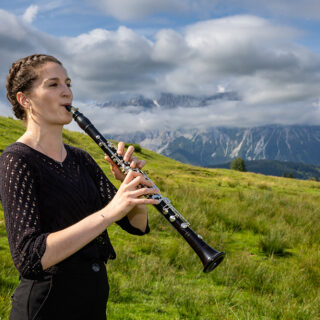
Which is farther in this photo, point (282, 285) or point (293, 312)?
point (282, 285)

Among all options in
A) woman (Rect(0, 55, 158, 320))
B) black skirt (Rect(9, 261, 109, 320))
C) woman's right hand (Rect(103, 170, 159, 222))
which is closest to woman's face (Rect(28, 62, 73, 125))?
woman (Rect(0, 55, 158, 320))

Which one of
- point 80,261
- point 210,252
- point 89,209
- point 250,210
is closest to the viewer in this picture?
point 80,261

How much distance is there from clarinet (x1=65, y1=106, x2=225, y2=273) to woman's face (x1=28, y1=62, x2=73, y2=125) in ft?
0.73

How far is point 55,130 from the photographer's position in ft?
8.34

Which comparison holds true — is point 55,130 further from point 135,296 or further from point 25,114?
point 135,296

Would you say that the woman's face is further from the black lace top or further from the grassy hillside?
the grassy hillside

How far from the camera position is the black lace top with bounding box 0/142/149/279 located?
2.00m

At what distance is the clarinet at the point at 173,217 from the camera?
9.24 ft

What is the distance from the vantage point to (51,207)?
7.57ft

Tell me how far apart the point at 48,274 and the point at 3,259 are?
440 cm

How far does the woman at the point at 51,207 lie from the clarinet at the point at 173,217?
1.14 feet

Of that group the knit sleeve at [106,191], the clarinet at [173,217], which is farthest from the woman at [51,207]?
the clarinet at [173,217]

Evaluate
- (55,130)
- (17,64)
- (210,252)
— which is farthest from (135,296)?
(17,64)

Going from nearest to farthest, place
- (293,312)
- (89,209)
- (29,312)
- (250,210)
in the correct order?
(29,312) < (89,209) < (293,312) < (250,210)
